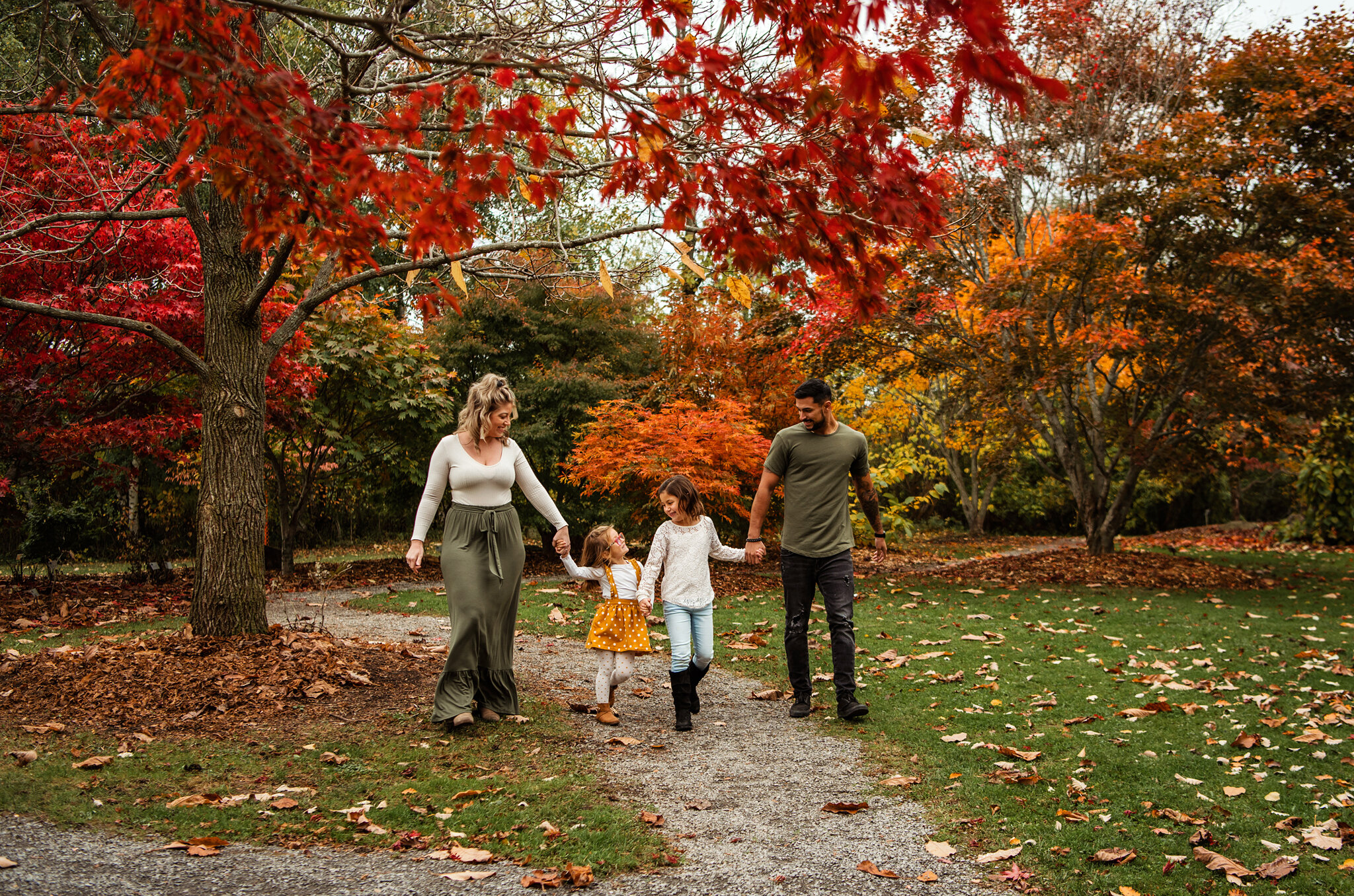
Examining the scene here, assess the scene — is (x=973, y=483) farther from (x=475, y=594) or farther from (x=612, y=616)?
(x=475, y=594)

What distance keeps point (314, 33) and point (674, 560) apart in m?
3.43

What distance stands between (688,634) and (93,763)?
10.3 ft

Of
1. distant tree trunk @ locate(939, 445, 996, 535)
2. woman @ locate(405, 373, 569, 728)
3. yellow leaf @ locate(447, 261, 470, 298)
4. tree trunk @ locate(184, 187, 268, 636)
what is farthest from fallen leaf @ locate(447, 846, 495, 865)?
distant tree trunk @ locate(939, 445, 996, 535)

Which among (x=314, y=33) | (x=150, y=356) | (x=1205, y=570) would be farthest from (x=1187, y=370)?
(x=150, y=356)

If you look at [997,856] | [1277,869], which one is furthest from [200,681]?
[1277,869]

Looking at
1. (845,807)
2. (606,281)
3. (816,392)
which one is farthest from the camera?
(816,392)

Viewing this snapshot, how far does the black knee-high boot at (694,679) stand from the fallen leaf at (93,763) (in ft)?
10.1

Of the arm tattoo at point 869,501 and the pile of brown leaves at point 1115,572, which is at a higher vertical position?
the arm tattoo at point 869,501

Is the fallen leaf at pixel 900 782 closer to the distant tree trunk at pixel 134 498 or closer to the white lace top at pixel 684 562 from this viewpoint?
the white lace top at pixel 684 562

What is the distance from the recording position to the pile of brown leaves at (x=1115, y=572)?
42.4ft

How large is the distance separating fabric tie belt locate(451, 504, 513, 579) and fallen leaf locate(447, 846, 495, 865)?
6.05 feet

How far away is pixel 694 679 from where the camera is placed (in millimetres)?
5527

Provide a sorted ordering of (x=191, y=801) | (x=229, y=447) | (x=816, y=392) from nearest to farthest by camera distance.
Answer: (x=191, y=801)
(x=816, y=392)
(x=229, y=447)

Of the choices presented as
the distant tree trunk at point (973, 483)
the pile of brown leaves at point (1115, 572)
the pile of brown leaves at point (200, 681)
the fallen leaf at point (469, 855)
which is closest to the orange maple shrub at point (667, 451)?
the pile of brown leaves at point (1115, 572)
